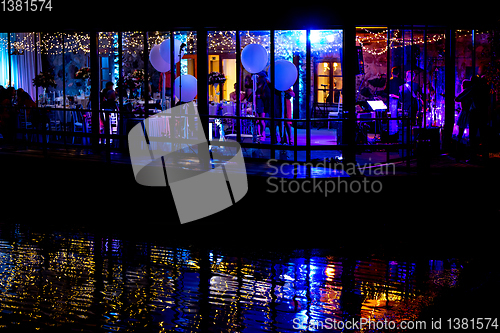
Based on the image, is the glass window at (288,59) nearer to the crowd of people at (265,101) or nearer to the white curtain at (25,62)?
the crowd of people at (265,101)

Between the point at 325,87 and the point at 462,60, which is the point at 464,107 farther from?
the point at 325,87

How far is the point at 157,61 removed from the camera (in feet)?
41.3

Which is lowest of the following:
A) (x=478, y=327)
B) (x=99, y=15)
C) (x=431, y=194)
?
(x=478, y=327)

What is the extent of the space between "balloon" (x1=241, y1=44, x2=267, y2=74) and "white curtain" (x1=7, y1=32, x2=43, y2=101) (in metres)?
5.66

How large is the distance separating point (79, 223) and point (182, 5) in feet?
16.5

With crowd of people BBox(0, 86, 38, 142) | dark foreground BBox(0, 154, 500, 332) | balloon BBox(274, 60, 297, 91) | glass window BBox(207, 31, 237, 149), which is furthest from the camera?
crowd of people BBox(0, 86, 38, 142)

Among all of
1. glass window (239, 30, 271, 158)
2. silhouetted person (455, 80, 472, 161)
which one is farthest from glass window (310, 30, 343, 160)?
silhouetted person (455, 80, 472, 161)

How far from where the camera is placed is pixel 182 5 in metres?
12.1

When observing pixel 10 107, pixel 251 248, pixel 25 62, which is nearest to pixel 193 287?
pixel 251 248

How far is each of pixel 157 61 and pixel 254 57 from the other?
2.23 meters

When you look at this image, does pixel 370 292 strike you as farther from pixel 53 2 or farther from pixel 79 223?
pixel 53 2

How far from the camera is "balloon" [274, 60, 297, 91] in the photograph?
1180cm

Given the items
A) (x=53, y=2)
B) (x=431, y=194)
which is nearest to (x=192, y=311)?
(x=431, y=194)

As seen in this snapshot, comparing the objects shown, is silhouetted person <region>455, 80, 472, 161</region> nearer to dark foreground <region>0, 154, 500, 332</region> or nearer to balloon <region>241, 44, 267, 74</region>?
dark foreground <region>0, 154, 500, 332</region>
